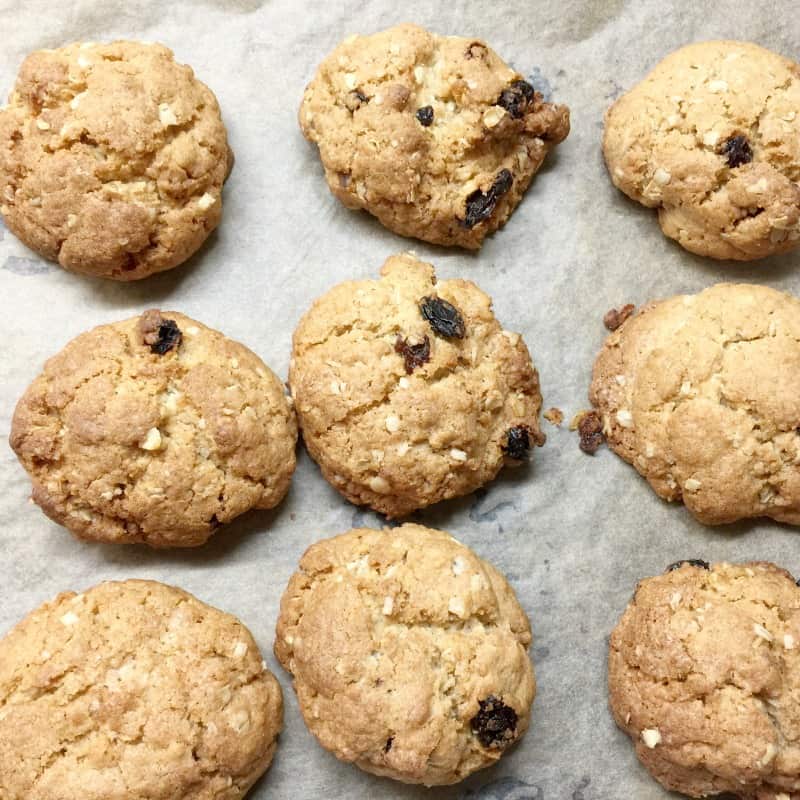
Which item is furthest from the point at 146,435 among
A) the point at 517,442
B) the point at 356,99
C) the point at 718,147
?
the point at 718,147

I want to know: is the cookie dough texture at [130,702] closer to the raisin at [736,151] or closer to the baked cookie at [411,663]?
the baked cookie at [411,663]

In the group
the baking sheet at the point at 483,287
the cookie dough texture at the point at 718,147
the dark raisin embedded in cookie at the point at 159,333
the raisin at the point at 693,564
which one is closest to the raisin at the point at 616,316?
the baking sheet at the point at 483,287

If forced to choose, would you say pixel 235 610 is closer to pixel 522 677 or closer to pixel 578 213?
pixel 522 677

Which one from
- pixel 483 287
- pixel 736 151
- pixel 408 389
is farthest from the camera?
pixel 483 287

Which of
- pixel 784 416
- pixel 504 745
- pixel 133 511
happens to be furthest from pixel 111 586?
pixel 784 416

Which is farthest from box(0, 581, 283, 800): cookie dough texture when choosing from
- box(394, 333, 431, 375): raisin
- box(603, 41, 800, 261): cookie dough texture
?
box(603, 41, 800, 261): cookie dough texture

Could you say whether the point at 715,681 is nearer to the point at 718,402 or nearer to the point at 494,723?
the point at 494,723

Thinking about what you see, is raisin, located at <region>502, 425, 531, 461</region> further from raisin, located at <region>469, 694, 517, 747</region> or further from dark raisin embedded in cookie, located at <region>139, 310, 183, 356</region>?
dark raisin embedded in cookie, located at <region>139, 310, 183, 356</region>

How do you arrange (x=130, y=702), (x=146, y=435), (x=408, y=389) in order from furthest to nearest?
1. (x=408, y=389)
2. (x=146, y=435)
3. (x=130, y=702)
